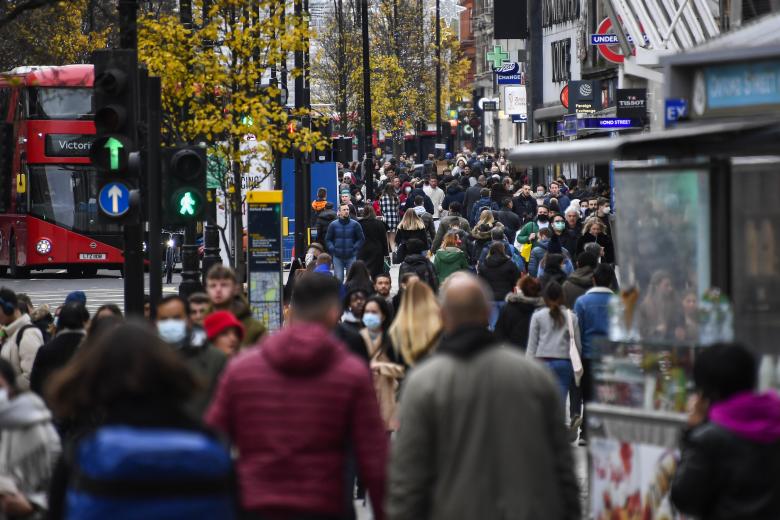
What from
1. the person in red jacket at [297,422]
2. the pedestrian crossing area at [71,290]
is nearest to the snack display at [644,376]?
the person in red jacket at [297,422]

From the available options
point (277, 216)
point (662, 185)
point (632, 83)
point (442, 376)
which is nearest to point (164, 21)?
point (277, 216)

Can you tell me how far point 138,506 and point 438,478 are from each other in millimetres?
1435

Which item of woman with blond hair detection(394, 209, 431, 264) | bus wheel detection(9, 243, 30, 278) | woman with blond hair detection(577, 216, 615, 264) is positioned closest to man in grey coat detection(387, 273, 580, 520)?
woman with blond hair detection(577, 216, 615, 264)

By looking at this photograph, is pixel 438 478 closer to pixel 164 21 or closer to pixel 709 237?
pixel 709 237

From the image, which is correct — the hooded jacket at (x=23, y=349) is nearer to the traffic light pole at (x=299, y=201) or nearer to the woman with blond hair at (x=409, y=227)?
the woman with blond hair at (x=409, y=227)

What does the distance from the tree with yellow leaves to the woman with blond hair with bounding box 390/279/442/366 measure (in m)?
9.67

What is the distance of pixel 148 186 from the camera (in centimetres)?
1352

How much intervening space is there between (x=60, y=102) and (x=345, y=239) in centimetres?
1193

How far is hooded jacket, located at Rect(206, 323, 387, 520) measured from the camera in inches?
225

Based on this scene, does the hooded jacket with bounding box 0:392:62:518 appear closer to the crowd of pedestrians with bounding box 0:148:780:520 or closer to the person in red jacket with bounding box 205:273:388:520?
the crowd of pedestrians with bounding box 0:148:780:520

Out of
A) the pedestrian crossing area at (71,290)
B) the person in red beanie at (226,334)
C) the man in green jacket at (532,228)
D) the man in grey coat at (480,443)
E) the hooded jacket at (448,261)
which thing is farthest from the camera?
the pedestrian crossing area at (71,290)

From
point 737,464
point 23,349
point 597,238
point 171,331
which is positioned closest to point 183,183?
point 23,349

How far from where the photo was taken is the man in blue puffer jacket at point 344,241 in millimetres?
24125

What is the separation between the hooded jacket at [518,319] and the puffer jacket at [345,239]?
9.95 meters
